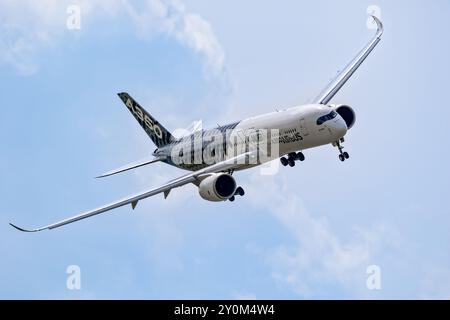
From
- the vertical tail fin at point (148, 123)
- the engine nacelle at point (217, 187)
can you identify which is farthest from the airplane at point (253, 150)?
the vertical tail fin at point (148, 123)

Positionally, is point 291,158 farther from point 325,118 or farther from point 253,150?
point 325,118

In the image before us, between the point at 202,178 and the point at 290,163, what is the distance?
22.5 feet

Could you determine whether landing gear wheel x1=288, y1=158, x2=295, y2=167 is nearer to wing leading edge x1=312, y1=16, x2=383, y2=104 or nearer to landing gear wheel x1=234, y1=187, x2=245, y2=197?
landing gear wheel x1=234, y1=187, x2=245, y2=197

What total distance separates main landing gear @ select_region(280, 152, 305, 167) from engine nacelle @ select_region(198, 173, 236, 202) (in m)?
5.09

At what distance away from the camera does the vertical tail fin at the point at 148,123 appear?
103188 mm

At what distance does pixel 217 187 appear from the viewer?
85.7 metres

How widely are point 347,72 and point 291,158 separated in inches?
498

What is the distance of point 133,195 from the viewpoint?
86.2 meters

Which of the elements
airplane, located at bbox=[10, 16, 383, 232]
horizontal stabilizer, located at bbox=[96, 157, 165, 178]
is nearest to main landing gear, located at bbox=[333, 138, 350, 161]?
airplane, located at bbox=[10, 16, 383, 232]

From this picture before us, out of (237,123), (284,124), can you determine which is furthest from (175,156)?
(284,124)

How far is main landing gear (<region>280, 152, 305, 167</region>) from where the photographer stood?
89.4 m

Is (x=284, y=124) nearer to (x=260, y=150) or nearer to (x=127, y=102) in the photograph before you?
(x=260, y=150)

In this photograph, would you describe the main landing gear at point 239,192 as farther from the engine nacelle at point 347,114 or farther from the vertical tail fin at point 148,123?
the vertical tail fin at point 148,123

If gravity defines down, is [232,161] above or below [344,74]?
below
